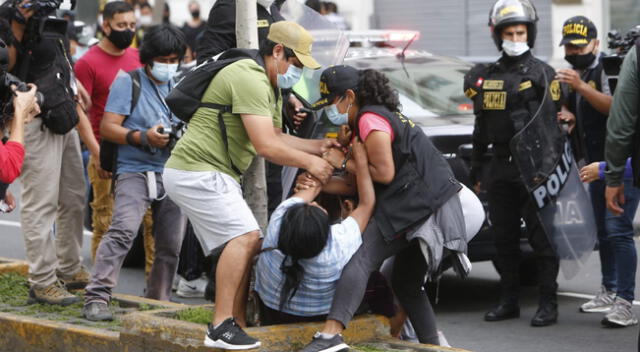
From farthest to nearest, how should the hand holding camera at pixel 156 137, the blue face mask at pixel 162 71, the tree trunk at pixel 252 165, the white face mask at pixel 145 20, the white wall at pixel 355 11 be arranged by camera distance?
the white wall at pixel 355 11 → the white face mask at pixel 145 20 → the blue face mask at pixel 162 71 → the hand holding camera at pixel 156 137 → the tree trunk at pixel 252 165

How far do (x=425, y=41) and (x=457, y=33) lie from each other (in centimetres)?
75

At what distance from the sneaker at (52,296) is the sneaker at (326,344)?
212 centimetres

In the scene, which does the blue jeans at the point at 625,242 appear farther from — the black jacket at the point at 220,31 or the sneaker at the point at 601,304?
the black jacket at the point at 220,31

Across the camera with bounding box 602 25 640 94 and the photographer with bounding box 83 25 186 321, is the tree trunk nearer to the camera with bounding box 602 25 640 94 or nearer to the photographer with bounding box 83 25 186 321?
the photographer with bounding box 83 25 186 321

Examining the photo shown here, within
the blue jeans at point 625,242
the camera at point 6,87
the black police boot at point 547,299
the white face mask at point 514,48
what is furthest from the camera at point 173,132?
the blue jeans at point 625,242

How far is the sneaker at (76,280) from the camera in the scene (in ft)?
25.1

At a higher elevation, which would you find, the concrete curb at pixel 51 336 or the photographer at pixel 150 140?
the photographer at pixel 150 140

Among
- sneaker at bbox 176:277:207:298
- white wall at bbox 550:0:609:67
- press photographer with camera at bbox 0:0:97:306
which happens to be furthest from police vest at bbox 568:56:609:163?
white wall at bbox 550:0:609:67

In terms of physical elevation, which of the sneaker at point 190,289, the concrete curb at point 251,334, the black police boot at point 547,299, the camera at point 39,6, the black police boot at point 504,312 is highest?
the camera at point 39,6

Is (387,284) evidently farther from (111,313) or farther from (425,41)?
(425,41)

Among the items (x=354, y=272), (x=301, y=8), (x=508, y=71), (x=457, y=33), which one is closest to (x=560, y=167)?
(x=508, y=71)

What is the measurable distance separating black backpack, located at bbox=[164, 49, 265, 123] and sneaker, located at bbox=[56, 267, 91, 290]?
2.17 meters

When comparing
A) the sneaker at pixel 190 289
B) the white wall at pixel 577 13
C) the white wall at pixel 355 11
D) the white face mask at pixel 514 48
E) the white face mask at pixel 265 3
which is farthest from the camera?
the white wall at pixel 355 11

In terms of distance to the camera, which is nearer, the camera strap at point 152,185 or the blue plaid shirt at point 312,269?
the blue plaid shirt at point 312,269
